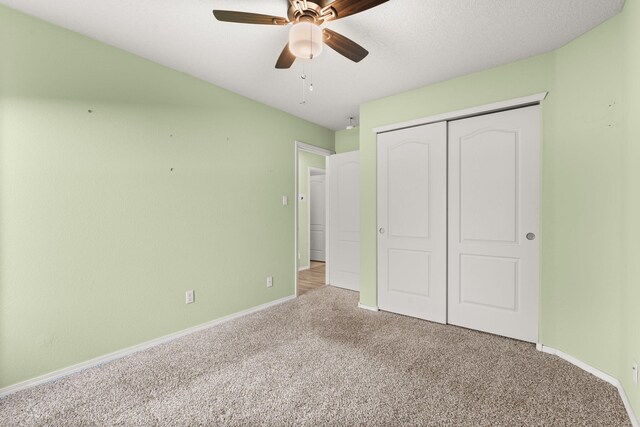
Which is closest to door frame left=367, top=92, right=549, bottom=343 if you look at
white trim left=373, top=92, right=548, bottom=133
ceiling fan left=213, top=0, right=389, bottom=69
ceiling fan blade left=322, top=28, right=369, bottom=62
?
white trim left=373, top=92, right=548, bottom=133

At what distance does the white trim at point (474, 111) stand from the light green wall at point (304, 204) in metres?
2.64

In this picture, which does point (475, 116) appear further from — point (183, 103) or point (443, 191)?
point (183, 103)

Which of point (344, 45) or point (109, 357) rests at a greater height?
point (344, 45)

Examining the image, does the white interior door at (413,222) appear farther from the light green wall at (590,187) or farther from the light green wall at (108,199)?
the light green wall at (108,199)

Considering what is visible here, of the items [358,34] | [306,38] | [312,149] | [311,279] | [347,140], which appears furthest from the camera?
[311,279]

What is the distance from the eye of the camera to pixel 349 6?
154 centimetres

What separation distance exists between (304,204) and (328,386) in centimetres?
428

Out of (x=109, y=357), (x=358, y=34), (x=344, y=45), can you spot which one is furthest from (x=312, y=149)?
(x=109, y=357)

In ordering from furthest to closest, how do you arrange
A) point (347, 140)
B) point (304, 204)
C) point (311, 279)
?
point (304, 204) < point (311, 279) < point (347, 140)

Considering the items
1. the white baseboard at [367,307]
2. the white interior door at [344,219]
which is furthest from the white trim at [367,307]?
the white interior door at [344,219]

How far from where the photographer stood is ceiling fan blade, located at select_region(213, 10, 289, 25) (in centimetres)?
153

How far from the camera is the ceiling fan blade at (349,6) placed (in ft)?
4.86

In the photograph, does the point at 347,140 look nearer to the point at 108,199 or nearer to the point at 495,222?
the point at 495,222

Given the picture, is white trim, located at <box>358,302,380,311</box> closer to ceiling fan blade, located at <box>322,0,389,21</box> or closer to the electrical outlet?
the electrical outlet
